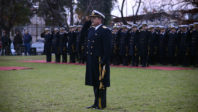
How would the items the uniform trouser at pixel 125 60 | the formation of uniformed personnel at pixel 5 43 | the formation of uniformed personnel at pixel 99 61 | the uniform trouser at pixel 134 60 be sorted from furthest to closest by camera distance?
the formation of uniformed personnel at pixel 5 43 → the uniform trouser at pixel 125 60 → the uniform trouser at pixel 134 60 → the formation of uniformed personnel at pixel 99 61

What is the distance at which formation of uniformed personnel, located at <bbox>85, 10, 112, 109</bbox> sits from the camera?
679cm

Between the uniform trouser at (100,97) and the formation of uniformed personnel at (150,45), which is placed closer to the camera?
the uniform trouser at (100,97)

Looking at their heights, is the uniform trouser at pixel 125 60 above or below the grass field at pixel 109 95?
above

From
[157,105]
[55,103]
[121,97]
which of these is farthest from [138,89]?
[55,103]

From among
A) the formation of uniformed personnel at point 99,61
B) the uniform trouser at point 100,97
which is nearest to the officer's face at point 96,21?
the formation of uniformed personnel at point 99,61

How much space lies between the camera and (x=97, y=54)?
6.86 m

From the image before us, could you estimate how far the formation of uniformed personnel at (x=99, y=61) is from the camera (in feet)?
22.3

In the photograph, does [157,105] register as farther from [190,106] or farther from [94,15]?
[94,15]

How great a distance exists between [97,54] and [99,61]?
0.14 m

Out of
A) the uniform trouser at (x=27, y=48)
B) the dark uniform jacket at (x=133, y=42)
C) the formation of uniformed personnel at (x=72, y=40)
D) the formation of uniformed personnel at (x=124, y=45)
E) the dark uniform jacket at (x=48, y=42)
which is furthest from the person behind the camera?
the uniform trouser at (x=27, y=48)

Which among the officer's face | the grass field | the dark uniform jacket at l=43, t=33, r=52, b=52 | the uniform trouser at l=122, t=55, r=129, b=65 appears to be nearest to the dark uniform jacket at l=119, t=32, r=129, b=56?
the uniform trouser at l=122, t=55, r=129, b=65

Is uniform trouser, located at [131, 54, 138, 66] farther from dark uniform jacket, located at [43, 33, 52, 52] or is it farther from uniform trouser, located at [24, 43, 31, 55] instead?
uniform trouser, located at [24, 43, 31, 55]

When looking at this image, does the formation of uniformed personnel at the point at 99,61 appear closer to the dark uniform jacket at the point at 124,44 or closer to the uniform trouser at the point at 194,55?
the uniform trouser at the point at 194,55

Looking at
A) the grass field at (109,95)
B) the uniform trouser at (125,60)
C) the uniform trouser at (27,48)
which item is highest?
the uniform trouser at (27,48)
